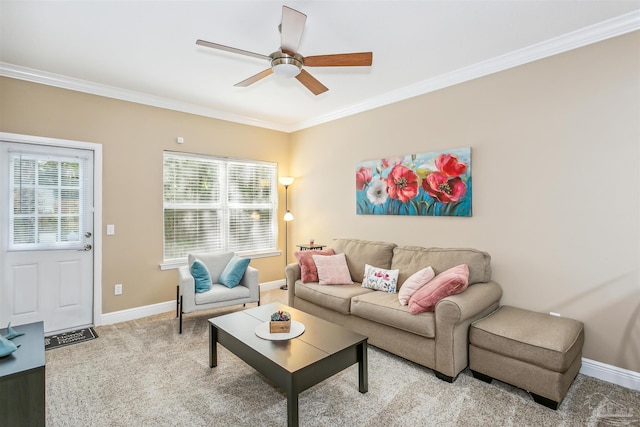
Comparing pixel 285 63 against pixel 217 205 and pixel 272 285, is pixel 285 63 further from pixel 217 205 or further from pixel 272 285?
pixel 272 285

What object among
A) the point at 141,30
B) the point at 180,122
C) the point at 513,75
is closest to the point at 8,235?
the point at 180,122

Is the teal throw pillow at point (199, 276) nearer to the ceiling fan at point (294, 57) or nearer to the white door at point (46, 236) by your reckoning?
the white door at point (46, 236)

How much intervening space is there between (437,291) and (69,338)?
375cm

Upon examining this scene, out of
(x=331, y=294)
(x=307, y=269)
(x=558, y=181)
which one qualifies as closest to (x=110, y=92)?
(x=307, y=269)

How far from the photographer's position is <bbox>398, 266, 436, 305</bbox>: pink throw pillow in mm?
2941

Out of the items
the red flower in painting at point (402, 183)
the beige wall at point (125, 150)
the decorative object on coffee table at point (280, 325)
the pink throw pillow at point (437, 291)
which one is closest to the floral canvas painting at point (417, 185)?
the red flower in painting at point (402, 183)

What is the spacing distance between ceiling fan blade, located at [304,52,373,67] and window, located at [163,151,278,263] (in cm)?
278

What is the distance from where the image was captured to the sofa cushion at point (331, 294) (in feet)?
10.8

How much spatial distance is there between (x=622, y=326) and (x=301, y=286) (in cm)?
289

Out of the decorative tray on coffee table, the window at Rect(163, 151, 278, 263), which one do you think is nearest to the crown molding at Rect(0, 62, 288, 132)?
the window at Rect(163, 151, 278, 263)

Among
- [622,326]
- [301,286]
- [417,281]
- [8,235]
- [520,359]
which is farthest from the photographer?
[301,286]

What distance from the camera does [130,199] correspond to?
3.99 m

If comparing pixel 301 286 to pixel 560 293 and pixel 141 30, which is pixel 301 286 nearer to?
pixel 560 293

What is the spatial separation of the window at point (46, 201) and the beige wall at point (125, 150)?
25cm
